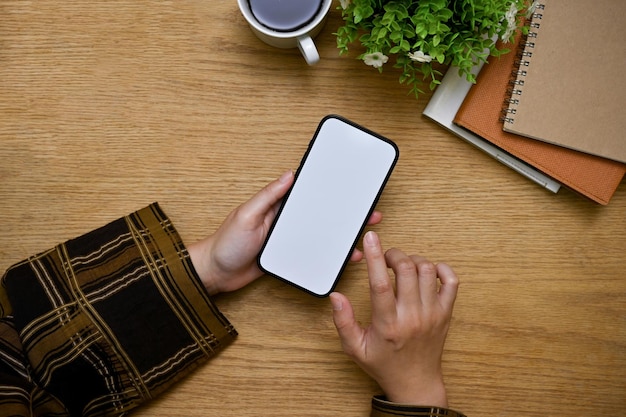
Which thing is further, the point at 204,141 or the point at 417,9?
the point at 204,141

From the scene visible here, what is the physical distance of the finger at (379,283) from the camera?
676 millimetres

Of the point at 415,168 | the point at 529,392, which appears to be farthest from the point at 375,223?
the point at 529,392

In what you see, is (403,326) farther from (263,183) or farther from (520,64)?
(520,64)

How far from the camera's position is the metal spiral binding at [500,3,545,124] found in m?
0.71

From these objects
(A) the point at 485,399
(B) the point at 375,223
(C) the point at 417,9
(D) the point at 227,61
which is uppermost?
(C) the point at 417,9

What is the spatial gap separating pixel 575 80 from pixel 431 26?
9.2 inches

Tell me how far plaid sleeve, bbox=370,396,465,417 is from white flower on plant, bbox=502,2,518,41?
0.47 metres

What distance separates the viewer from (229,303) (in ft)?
2.49

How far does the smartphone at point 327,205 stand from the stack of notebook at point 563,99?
0.44ft

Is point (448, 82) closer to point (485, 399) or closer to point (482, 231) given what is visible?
point (482, 231)

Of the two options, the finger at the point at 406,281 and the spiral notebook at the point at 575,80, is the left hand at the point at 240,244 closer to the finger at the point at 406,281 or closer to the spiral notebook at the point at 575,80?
the finger at the point at 406,281

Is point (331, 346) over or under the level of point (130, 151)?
under

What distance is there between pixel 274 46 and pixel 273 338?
0.41 m

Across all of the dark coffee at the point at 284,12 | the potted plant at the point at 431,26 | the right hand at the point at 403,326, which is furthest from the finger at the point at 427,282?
the dark coffee at the point at 284,12
